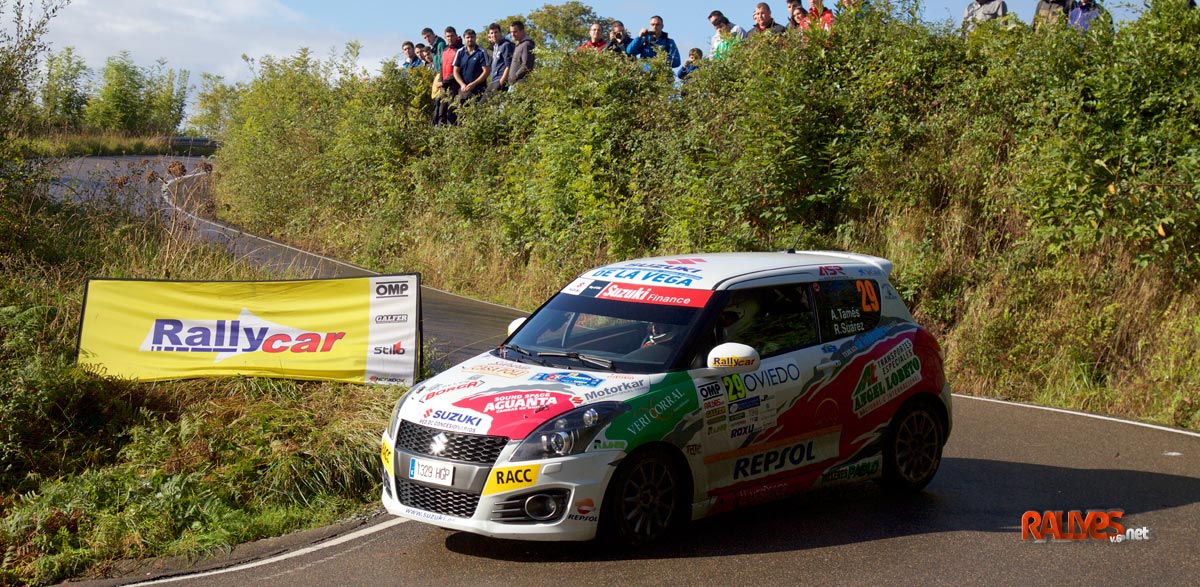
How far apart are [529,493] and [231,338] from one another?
5.32 meters

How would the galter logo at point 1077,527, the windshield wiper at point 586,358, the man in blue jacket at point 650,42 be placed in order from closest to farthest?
the windshield wiper at point 586,358, the galter logo at point 1077,527, the man in blue jacket at point 650,42

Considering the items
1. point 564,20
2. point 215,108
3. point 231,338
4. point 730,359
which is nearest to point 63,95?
point 231,338

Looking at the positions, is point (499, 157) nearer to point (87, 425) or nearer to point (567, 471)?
point (87, 425)

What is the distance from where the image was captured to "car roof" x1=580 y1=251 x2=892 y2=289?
8016mm

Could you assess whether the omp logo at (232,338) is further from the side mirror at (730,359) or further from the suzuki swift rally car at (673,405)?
the side mirror at (730,359)

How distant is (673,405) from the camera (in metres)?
7.15

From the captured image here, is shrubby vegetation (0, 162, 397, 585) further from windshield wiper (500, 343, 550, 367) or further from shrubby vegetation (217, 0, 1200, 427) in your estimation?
shrubby vegetation (217, 0, 1200, 427)

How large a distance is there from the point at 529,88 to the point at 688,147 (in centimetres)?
575

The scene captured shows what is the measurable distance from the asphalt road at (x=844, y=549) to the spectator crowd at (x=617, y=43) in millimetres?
9025

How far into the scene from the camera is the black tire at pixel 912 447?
8562 millimetres

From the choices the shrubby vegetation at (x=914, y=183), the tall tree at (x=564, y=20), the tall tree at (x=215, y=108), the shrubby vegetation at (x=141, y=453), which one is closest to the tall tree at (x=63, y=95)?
the shrubby vegetation at (x=141, y=453)

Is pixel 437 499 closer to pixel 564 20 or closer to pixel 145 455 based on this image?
pixel 145 455

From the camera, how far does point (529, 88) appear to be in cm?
2411

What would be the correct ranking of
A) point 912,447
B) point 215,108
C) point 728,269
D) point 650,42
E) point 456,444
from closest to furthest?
point 456,444, point 728,269, point 912,447, point 650,42, point 215,108
